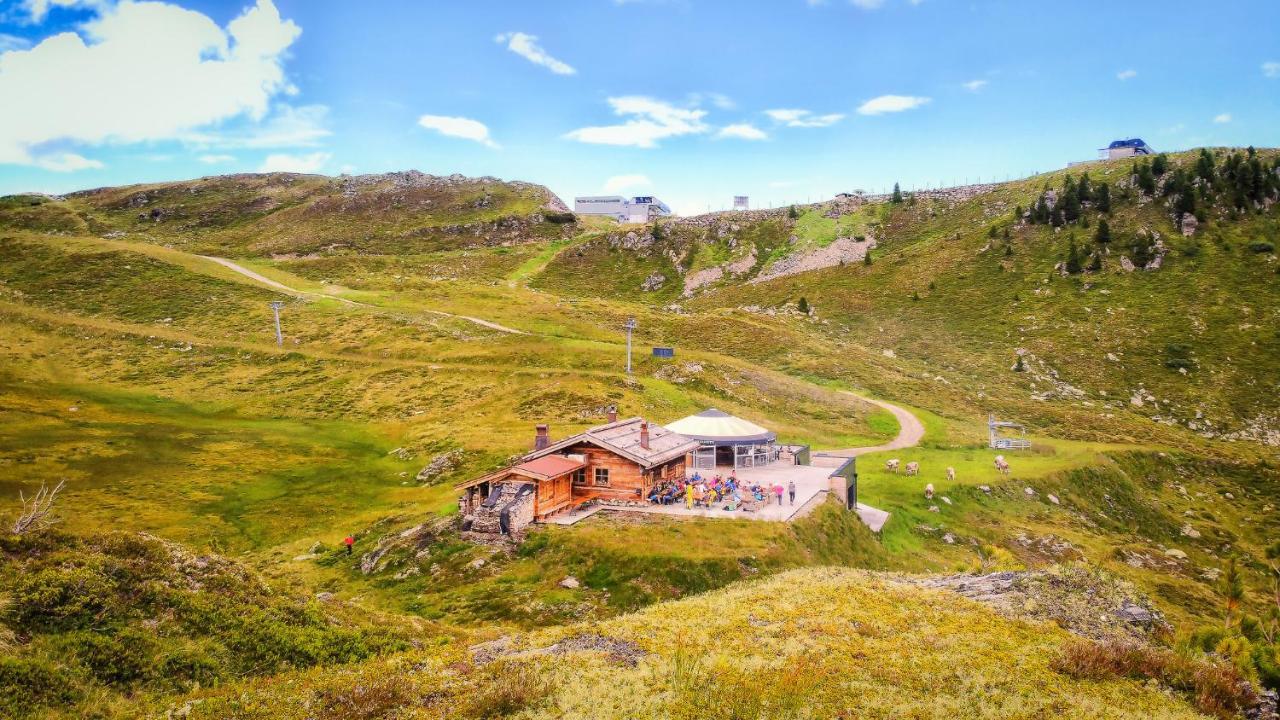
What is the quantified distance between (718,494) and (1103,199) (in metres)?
125

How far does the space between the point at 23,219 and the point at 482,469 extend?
19113cm

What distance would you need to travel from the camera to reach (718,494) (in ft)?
→ 137

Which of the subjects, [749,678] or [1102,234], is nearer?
[749,678]

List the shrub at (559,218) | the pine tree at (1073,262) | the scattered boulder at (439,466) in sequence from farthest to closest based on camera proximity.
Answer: the shrub at (559,218) → the pine tree at (1073,262) → the scattered boulder at (439,466)

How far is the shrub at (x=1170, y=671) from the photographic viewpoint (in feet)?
46.6

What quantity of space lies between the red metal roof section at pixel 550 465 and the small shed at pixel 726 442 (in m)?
12.0

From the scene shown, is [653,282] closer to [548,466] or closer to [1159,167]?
[1159,167]

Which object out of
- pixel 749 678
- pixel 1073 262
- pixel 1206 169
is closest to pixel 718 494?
pixel 749 678

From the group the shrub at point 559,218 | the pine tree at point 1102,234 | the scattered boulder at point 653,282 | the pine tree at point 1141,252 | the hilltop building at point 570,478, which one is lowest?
the hilltop building at point 570,478

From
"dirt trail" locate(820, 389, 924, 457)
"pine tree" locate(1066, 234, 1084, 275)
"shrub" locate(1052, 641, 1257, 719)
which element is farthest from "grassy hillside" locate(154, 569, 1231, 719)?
"pine tree" locate(1066, 234, 1084, 275)

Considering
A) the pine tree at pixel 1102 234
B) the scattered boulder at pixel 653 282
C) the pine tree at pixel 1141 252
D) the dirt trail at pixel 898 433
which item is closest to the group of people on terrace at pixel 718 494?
the dirt trail at pixel 898 433

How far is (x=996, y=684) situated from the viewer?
50.3ft

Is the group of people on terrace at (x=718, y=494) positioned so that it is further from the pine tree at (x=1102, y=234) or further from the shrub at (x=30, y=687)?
the pine tree at (x=1102, y=234)

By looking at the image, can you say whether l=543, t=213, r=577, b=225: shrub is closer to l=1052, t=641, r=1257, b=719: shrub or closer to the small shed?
the small shed
